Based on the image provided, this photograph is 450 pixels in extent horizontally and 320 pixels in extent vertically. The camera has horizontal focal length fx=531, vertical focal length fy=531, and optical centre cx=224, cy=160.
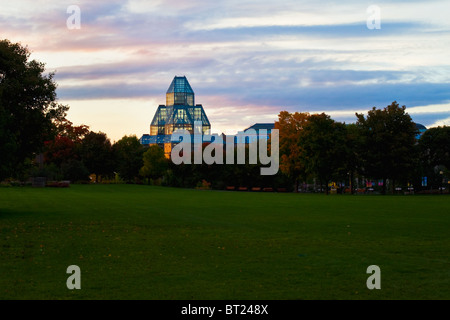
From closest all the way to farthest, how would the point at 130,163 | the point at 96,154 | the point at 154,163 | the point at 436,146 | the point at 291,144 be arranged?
the point at 291,144
the point at 436,146
the point at 96,154
the point at 154,163
the point at 130,163

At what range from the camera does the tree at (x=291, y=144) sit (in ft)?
289

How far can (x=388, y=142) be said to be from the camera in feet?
271

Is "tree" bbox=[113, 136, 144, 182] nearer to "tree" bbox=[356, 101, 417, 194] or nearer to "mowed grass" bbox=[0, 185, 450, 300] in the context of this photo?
"tree" bbox=[356, 101, 417, 194]

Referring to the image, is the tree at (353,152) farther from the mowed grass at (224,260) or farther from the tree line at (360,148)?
the mowed grass at (224,260)

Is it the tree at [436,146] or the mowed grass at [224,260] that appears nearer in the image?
the mowed grass at [224,260]

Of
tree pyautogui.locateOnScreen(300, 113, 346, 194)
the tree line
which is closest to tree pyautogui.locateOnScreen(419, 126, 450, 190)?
the tree line

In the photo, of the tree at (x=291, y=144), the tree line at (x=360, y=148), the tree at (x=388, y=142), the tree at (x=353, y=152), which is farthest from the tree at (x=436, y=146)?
the tree at (x=291, y=144)

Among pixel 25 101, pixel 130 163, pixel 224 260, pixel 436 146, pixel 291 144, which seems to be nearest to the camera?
pixel 224 260

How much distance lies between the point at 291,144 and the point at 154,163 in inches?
1791

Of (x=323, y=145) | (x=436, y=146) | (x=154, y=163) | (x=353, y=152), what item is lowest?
(x=154, y=163)

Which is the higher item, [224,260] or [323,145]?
[323,145]

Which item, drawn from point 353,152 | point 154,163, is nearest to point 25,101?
point 353,152

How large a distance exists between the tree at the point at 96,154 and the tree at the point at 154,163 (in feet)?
36.5

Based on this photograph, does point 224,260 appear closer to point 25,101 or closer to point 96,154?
point 25,101
